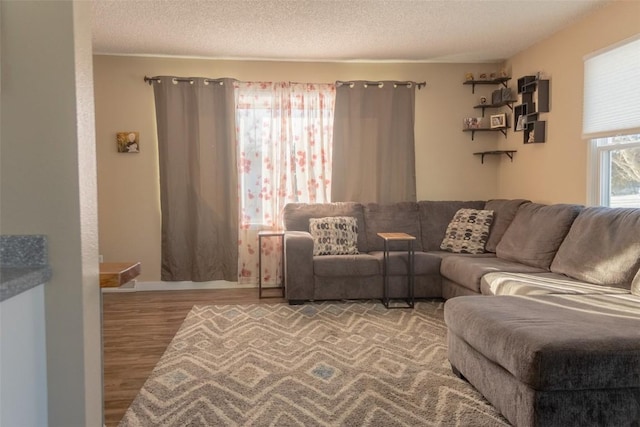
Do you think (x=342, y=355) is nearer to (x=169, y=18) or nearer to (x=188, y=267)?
(x=188, y=267)

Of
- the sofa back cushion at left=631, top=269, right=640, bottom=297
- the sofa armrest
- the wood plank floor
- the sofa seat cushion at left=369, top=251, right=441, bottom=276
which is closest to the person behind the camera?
the wood plank floor

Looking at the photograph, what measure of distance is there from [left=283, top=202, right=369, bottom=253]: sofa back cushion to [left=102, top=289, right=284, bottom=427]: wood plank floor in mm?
807

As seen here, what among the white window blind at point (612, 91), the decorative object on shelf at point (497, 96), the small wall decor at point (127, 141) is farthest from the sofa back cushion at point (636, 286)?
the small wall decor at point (127, 141)

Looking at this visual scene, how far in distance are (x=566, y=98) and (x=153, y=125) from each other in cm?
407

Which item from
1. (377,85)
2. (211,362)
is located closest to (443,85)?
(377,85)

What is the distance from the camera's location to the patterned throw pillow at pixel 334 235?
437 centimetres

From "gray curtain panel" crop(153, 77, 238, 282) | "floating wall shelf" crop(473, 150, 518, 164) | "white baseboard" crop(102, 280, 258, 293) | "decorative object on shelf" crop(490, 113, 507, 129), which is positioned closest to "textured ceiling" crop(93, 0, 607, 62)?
"gray curtain panel" crop(153, 77, 238, 282)

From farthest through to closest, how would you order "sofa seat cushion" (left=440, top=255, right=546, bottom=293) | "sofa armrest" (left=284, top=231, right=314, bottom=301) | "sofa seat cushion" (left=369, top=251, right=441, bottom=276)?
"sofa seat cushion" (left=369, top=251, right=441, bottom=276) → "sofa armrest" (left=284, top=231, right=314, bottom=301) → "sofa seat cushion" (left=440, top=255, right=546, bottom=293)

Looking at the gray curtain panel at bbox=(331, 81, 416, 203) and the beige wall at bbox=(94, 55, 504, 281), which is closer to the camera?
the beige wall at bbox=(94, 55, 504, 281)

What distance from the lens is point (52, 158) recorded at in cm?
122

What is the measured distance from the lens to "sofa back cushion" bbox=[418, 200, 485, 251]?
15.3ft

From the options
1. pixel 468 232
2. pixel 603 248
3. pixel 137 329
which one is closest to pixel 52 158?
pixel 137 329

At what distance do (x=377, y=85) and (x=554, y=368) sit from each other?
3.75m

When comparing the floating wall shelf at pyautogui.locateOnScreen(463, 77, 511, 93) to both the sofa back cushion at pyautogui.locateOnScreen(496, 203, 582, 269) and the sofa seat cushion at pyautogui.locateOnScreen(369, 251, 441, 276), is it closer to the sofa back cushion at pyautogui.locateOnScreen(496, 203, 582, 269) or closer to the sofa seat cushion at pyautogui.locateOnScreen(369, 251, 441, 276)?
the sofa back cushion at pyautogui.locateOnScreen(496, 203, 582, 269)
